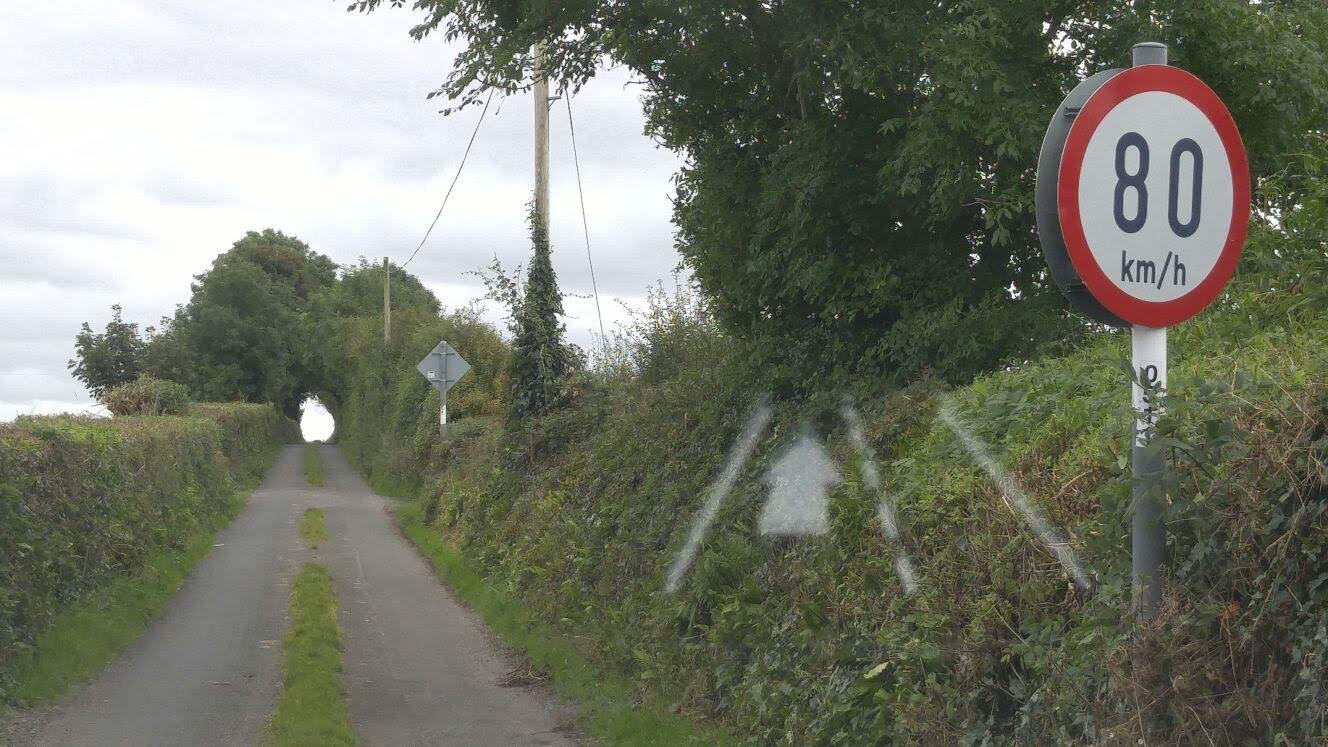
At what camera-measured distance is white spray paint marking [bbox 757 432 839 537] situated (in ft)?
25.4

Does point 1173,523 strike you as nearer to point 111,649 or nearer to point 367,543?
point 111,649

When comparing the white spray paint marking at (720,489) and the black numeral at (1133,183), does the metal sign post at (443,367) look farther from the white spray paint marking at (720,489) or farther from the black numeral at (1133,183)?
the black numeral at (1133,183)

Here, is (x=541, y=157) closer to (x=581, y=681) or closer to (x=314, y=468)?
(x=581, y=681)

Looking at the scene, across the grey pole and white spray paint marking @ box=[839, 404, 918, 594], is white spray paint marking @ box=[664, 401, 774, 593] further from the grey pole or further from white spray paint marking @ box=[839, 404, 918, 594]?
the grey pole

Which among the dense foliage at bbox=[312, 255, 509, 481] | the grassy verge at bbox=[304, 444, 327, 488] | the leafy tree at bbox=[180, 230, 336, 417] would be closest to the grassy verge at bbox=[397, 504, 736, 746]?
the dense foliage at bbox=[312, 255, 509, 481]

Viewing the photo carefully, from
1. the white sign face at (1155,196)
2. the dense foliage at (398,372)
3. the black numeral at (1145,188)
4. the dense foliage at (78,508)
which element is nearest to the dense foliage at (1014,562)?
the white sign face at (1155,196)

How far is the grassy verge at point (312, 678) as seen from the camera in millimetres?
8396

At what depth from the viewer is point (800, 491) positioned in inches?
325

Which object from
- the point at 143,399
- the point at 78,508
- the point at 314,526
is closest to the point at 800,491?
the point at 78,508

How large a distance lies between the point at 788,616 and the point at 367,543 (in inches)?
623

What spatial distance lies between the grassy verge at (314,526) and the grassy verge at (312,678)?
6.70 meters

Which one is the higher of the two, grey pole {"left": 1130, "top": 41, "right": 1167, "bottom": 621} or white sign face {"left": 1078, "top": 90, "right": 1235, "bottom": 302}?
white sign face {"left": 1078, "top": 90, "right": 1235, "bottom": 302}

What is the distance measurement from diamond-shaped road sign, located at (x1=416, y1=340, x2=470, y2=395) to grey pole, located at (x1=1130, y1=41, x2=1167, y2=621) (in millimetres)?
23477

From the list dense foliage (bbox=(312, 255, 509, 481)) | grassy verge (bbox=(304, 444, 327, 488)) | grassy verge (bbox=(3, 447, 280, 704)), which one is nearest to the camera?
grassy verge (bbox=(3, 447, 280, 704))
